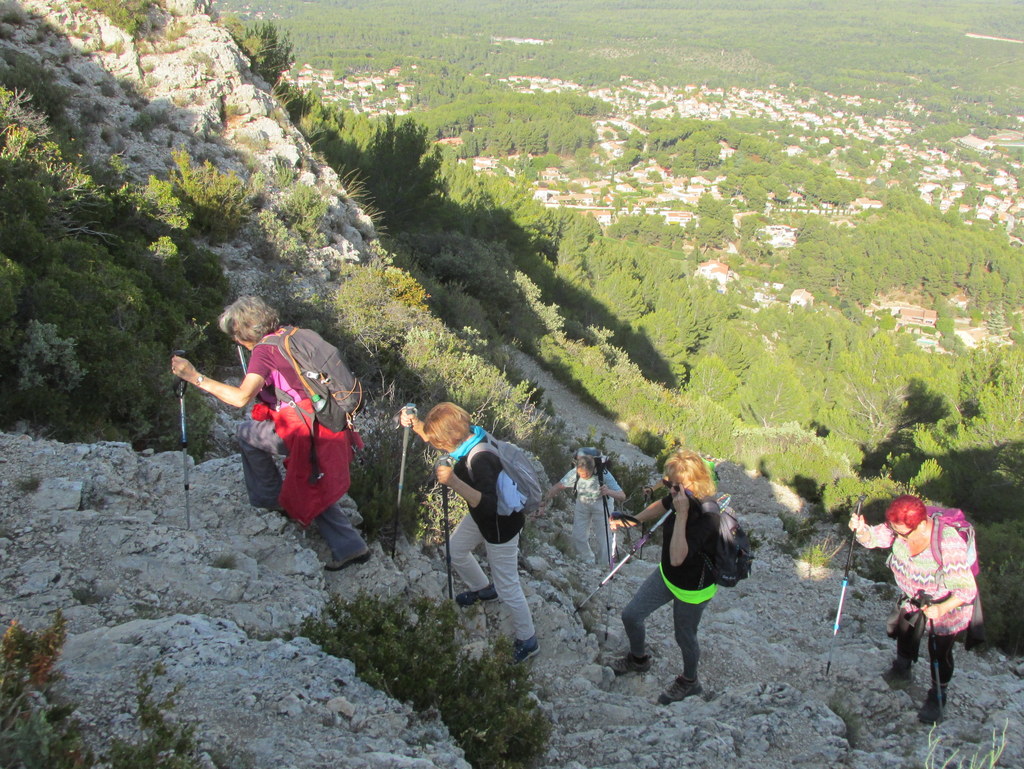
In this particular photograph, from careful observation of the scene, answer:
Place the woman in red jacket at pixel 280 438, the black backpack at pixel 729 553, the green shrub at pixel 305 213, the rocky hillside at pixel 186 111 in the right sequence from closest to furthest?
1. the woman in red jacket at pixel 280 438
2. the black backpack at pixel 729 553
3. the rocky hillside at pixel 186 111
4. the green shrub at pixel 305 213

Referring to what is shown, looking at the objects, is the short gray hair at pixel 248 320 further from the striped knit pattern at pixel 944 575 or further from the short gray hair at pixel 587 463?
the striped knit pattern at pixel 944 575

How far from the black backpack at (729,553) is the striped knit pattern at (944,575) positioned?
88 cm

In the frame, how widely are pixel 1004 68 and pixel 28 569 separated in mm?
210214

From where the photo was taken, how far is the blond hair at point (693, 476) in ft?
10.7

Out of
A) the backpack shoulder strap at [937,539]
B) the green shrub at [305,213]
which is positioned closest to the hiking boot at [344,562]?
the backpack shoulder strap at [937,539]

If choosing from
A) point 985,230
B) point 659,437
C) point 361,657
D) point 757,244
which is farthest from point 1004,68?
point 361,657

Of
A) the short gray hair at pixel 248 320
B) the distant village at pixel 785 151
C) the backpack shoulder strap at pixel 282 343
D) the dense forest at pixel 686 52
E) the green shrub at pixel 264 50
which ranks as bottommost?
the distant village at pixel 785 151

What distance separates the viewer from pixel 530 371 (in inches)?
555

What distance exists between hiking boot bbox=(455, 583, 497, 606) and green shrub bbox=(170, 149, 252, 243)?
229 inches

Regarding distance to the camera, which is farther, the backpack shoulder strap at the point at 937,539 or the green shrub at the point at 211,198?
the green shrub at the point at 211,198

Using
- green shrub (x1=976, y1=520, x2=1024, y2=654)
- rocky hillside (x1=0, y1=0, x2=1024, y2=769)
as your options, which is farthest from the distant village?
rocky hillside (x1=0, y1=0, x2=1024, y2=769)

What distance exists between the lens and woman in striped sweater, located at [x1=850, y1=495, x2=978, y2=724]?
336cm

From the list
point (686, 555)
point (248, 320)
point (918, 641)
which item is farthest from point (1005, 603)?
point (248, 320)

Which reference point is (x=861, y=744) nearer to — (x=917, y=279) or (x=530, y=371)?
(x=530, y=371)
